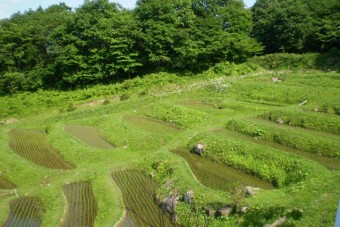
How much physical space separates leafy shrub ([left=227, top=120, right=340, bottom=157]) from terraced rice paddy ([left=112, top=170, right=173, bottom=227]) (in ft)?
24.3

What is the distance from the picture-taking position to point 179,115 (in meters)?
26.5

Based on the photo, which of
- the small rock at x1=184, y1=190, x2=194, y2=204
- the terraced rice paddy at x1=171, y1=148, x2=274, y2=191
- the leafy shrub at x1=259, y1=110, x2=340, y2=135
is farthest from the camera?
the leafy shrub at x1=259, y1=110, x2=340, y2=135

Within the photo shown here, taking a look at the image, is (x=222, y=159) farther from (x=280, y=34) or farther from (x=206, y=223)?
(x=280, y=34)

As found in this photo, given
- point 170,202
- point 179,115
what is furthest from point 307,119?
point 170,202

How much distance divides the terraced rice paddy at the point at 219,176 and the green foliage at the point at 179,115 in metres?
5.62

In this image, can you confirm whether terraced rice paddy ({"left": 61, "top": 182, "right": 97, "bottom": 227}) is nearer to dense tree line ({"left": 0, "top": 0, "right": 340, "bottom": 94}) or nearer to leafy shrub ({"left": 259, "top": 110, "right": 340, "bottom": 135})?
leafy shrub ({"left": 259, "top": 110, "right": 340, "bottom": 135})

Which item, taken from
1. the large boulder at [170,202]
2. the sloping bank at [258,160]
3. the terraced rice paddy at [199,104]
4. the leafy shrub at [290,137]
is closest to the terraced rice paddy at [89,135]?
the sloping bank at [258,160]

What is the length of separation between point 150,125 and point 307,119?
37.7 ft

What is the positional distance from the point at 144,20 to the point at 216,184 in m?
30.2

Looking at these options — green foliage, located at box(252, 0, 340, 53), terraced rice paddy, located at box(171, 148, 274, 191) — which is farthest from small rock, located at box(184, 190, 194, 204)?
green foliage, located at box(252, 0, 340, 53)

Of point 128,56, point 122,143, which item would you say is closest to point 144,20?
point 128,56

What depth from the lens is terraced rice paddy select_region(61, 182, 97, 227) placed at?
14.4 metres

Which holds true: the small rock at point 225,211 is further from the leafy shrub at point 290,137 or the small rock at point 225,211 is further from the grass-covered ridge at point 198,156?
the leafy shrub at point 290,137

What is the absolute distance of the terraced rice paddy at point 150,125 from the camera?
25.0m
